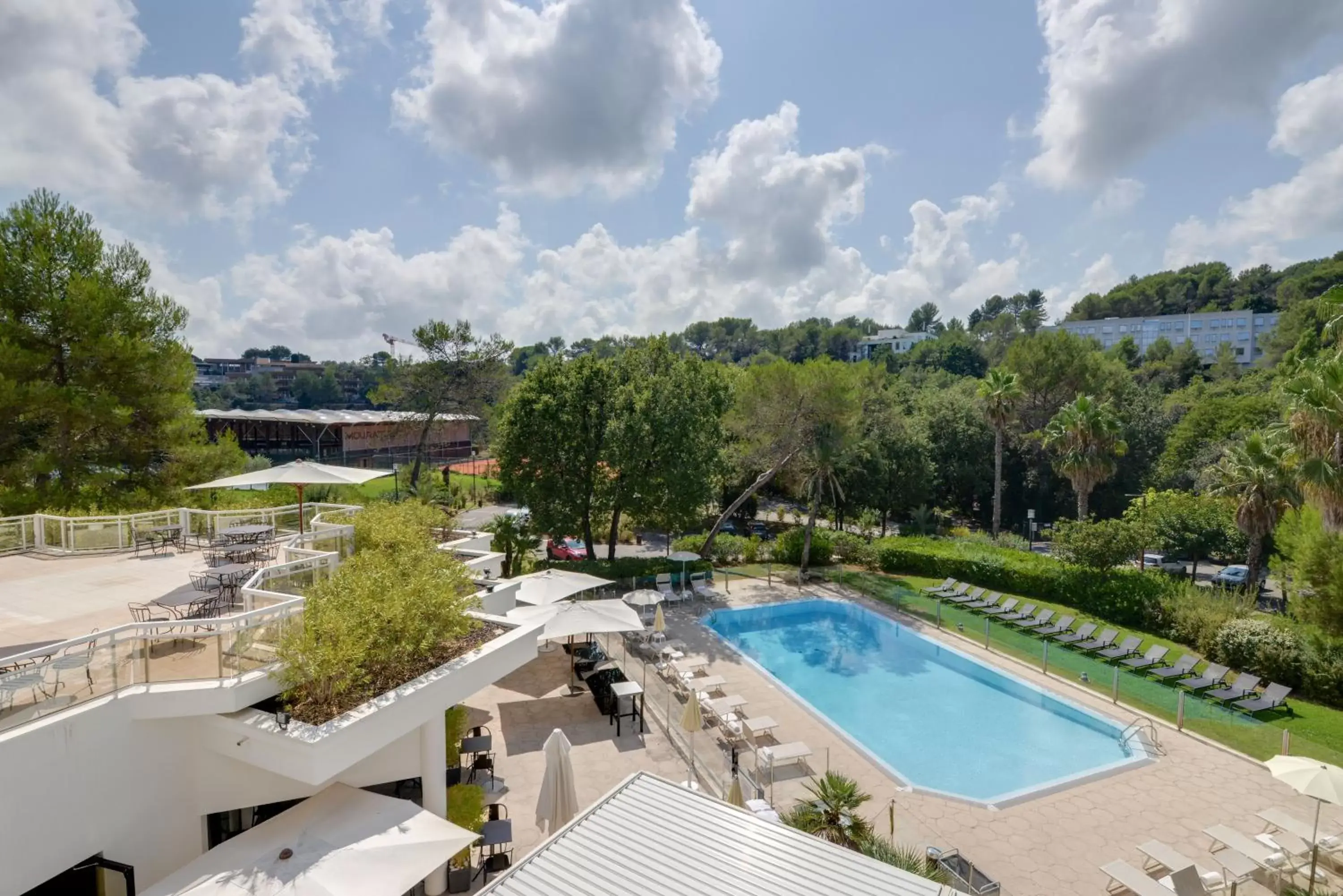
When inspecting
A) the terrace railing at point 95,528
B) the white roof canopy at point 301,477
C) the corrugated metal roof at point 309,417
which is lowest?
the terrace railing at point 95,528

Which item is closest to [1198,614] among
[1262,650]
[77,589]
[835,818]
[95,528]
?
[1262,650]

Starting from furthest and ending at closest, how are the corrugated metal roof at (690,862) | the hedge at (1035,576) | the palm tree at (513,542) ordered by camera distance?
the palm tree at (513,542) → the hedge at (1035,576) → the corrugated metal roof at (690,862)

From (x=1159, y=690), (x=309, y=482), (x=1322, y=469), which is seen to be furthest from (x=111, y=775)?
(x=1322, y=469)

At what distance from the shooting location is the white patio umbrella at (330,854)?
21.7 ft

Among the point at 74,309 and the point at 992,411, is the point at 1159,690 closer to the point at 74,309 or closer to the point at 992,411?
the point at 992,411

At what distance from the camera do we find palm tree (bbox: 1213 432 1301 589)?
68.4 ft

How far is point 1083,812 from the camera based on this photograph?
1109 cm

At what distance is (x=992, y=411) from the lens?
32.1 meters

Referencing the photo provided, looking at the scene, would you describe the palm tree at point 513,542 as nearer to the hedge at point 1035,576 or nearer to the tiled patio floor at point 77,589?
the tiled patio floor at point 77,589

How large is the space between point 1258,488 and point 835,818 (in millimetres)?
21447

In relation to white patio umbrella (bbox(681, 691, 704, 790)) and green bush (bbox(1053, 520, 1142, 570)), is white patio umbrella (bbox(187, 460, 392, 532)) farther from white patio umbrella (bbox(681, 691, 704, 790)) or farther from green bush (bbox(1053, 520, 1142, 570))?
green bush (bbox(1053, 520, 1142, 570))

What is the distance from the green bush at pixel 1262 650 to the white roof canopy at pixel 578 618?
15.4m

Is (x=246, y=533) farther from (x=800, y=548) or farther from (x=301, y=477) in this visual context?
(x=800, y=548)

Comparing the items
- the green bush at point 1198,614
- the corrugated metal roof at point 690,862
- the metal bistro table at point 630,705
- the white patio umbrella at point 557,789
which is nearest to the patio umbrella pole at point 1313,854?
the corrugated metal roof at point 690,862
